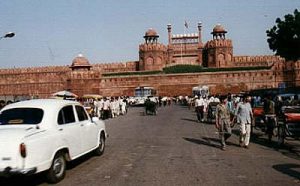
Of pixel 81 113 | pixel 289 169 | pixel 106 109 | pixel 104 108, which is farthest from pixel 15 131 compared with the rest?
pixel 106 109

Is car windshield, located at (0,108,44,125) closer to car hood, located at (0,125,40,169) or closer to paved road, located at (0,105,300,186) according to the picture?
car hood, located at (0,125,40,169)

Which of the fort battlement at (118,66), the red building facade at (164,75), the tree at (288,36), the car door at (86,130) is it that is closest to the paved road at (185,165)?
the car door at (86,130)

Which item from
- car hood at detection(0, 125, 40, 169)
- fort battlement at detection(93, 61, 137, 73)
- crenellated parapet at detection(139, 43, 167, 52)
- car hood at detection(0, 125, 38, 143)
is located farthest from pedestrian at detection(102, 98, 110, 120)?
fort battlement at detection(93, 61, 137, 73)

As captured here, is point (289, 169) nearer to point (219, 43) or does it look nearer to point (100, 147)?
point (100, 147)

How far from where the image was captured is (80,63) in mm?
52688

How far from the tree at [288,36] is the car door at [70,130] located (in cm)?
3676

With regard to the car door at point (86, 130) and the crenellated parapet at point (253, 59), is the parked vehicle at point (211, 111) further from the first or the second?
the crenellated parapet at point (253, 59)

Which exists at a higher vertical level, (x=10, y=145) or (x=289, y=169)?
(x=10, y=145)

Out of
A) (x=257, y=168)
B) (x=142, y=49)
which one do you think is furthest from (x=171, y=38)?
(x=257, y=168)

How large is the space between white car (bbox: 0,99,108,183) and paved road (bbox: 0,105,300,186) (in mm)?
418

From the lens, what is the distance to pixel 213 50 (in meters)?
55.2

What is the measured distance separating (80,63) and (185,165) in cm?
4585

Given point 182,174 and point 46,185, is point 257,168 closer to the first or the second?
point 182,174

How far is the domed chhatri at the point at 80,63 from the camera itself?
52.7 metres
